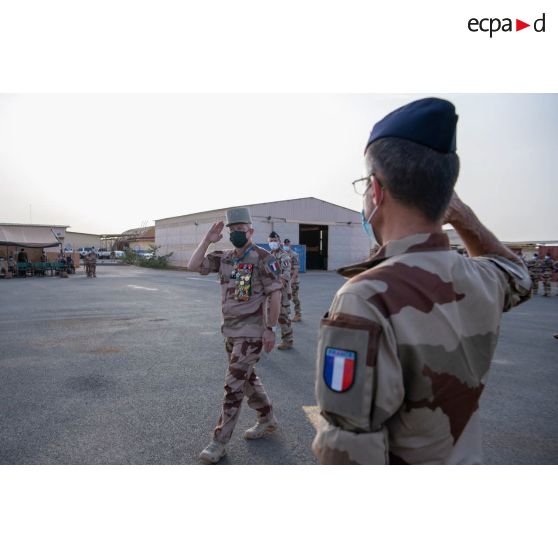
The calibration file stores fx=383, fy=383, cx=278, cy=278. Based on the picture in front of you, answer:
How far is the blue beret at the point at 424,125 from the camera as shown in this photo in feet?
3.56

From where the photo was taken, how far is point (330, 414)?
3.34ft

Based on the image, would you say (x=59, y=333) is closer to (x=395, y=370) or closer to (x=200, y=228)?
(x=395, y=370)

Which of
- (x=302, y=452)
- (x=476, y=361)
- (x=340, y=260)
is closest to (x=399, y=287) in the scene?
(x=476, y=361)

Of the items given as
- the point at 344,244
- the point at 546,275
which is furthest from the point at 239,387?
the point at 344,244

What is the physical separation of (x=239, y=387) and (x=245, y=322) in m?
0.53

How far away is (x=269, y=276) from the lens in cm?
332

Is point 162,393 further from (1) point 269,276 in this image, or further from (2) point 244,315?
(1) point 269,276

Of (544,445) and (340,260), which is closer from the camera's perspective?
(544,445)

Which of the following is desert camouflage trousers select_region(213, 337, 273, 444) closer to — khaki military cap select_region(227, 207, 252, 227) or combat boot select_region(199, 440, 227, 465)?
combat boot select_region(199, 440, 227, 465)

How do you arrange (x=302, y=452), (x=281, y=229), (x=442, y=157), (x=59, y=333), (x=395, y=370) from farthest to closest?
(x=281, y=229) → (x=59, y=333) → (x=302, y=452) → (x=442, y=157) → (x=395, y=370)

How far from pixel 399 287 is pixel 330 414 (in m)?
0.38

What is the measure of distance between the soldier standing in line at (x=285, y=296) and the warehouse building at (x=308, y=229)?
60.8 feet

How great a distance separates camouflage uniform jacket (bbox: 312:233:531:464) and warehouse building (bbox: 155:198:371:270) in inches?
1023

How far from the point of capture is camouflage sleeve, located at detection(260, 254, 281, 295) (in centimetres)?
332
